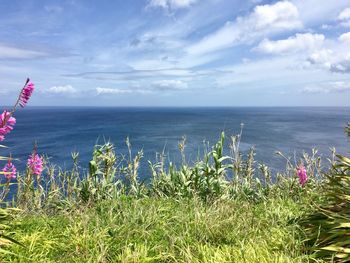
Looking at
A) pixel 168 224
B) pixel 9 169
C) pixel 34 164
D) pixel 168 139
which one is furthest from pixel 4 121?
pixel 168 139

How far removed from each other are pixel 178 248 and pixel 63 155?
1522 inches

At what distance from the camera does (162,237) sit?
4422 millimetres

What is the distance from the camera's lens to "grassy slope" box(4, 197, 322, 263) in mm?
3711

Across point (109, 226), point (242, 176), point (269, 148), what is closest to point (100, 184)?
point (109, 226)

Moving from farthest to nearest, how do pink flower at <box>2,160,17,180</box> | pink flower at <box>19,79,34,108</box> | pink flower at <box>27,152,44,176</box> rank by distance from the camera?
pink flower at <box>27,152,44,176</box>
pink flower at <box>2,160,17,180</box>
pink flower at <box>19,79,34,108</box>

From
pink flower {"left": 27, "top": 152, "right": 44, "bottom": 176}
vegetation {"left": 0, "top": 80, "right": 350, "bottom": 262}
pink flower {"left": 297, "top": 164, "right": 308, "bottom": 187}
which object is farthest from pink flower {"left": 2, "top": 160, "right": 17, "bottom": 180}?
pink flower {"left": 297, "top": 164, "right": 308, "bottom": 187}

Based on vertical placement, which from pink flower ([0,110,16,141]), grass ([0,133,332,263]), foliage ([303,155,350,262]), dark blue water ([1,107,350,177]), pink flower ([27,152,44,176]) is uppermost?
Result: pink flower ([0,110,16,141])

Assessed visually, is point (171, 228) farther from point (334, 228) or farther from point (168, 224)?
point (334, 228)

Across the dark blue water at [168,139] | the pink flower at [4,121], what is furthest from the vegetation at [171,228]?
the dark blue water at [168,139]

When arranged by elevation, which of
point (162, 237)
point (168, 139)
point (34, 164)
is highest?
point (34, 164)

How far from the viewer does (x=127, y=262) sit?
3.53m

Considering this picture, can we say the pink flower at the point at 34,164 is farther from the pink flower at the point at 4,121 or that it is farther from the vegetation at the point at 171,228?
the pink flower at the point at 4,121

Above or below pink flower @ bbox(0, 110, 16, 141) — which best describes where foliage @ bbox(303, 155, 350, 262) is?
below

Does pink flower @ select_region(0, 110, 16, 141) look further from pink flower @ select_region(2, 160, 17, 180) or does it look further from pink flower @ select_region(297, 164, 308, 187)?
pink flower @ select_region(297, 164, 308, 187)
